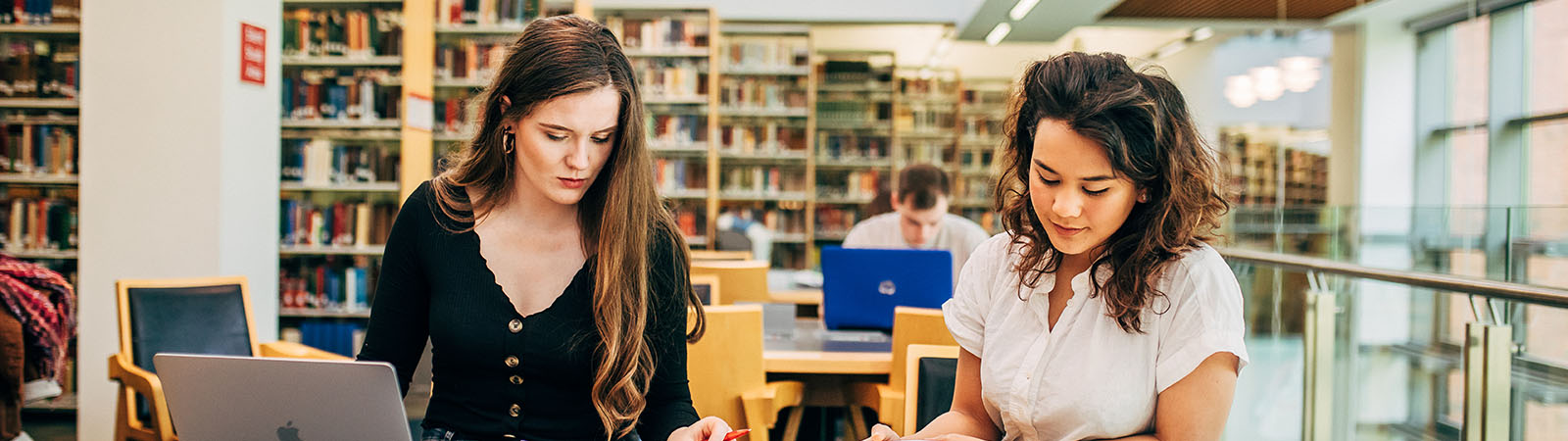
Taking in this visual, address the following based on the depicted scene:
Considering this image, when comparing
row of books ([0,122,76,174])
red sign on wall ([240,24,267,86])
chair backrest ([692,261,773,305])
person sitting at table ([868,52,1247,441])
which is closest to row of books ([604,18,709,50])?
red sign on wall ([240,24,267,86])

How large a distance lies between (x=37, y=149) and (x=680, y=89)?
3322 millimetres

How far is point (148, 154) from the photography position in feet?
12.3

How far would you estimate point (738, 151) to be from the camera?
24.0 feet

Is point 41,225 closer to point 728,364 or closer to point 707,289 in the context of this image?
point 707,289

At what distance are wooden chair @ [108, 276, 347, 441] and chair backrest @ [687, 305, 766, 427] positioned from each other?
1.12m

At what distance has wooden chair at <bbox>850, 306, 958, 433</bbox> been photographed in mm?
2402

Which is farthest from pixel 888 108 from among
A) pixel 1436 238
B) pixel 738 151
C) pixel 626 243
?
pixel 626 243

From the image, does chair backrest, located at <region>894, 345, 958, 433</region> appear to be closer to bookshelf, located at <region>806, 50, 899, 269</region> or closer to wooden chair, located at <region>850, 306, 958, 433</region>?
wooden chair, located at <region>850, 306, 958, 433</region>

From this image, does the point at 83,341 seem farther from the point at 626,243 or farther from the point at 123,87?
the point at 626,243

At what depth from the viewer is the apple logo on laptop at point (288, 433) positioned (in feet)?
3.41

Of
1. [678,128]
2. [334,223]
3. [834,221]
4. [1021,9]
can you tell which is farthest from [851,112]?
[334,223]

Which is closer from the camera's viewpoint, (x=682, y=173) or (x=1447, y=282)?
(x=1447, y=282)

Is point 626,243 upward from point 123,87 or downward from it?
downward

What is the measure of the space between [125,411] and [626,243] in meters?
2.37
